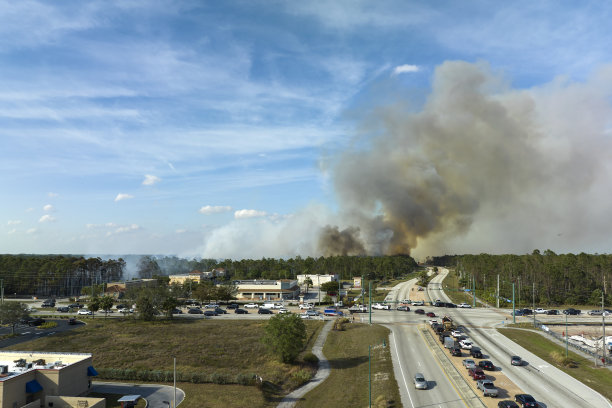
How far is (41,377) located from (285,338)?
91.4 ft

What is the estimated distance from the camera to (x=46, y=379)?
130 ft

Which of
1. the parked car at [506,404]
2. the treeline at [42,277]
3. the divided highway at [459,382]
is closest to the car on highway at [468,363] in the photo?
the divided highway at [459,382]

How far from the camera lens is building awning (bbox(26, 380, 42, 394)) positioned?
1500 inches

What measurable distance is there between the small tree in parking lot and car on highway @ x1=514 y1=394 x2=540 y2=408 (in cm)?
2741

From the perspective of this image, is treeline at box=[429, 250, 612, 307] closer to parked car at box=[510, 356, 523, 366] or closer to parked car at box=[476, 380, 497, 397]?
parked car at box=[510, 356, 523, 366]

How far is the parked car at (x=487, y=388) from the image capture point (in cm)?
3823

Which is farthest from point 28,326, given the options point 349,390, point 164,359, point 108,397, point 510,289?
point 510,289

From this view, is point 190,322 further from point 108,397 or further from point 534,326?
point 534,326

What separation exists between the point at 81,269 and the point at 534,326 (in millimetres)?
159657

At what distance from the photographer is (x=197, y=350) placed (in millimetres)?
60469

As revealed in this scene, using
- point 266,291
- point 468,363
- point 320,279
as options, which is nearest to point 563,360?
point 468,363

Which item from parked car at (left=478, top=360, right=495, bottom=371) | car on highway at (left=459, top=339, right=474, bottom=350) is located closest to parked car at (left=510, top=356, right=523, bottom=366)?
parked car at (left=478, top=360, right=495, bottom=371)

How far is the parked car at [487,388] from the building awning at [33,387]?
4445 cm

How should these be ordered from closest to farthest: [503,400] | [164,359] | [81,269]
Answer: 1. [503,400]
2. [164,359]
3. [81,269]
